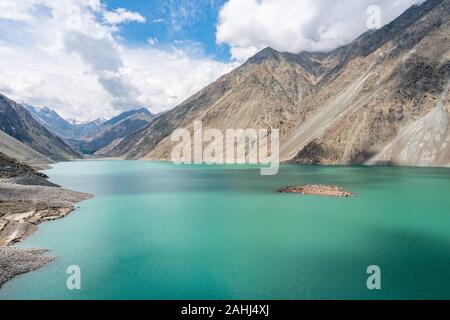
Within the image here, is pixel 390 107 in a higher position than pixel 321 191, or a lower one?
higher

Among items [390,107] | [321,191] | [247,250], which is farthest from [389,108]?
[247,250]

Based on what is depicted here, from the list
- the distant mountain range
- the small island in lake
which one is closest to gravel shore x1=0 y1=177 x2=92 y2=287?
the small island in lake

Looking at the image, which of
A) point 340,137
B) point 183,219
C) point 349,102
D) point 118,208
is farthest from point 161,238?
point 349,102

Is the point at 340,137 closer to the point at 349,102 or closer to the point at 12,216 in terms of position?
the point at 349,102

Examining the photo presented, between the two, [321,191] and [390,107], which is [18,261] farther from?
[390,107]

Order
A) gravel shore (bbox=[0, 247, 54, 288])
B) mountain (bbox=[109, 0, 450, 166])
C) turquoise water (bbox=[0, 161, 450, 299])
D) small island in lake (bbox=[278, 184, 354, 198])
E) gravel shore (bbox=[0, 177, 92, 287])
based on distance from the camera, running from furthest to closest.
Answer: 1. mountain (bbox=[109, 0, 450, 166])
2. small island in lake (bbox=[278, 184, 354, 198])
3. gravel shore (bbox=[0, 177, 92, 287])
4. gravel shore (bbox=[0, 247, 54, 288])
5. turquoise water (bbox=[0, 161, 450, 299])

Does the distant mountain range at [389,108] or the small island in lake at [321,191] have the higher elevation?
the distant mountain range at [389,108]

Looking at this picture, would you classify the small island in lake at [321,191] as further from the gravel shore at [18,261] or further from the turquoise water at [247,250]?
the gravel shore at [18,261]

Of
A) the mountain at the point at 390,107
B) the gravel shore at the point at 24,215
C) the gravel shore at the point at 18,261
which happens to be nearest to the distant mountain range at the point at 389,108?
the mountain at the point at 390,107

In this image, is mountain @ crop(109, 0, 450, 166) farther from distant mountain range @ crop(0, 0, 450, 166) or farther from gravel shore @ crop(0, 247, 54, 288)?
gravel shore @ crop(0, 247, 54, 288)

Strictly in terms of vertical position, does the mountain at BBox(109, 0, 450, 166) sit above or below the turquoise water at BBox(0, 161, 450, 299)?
above
